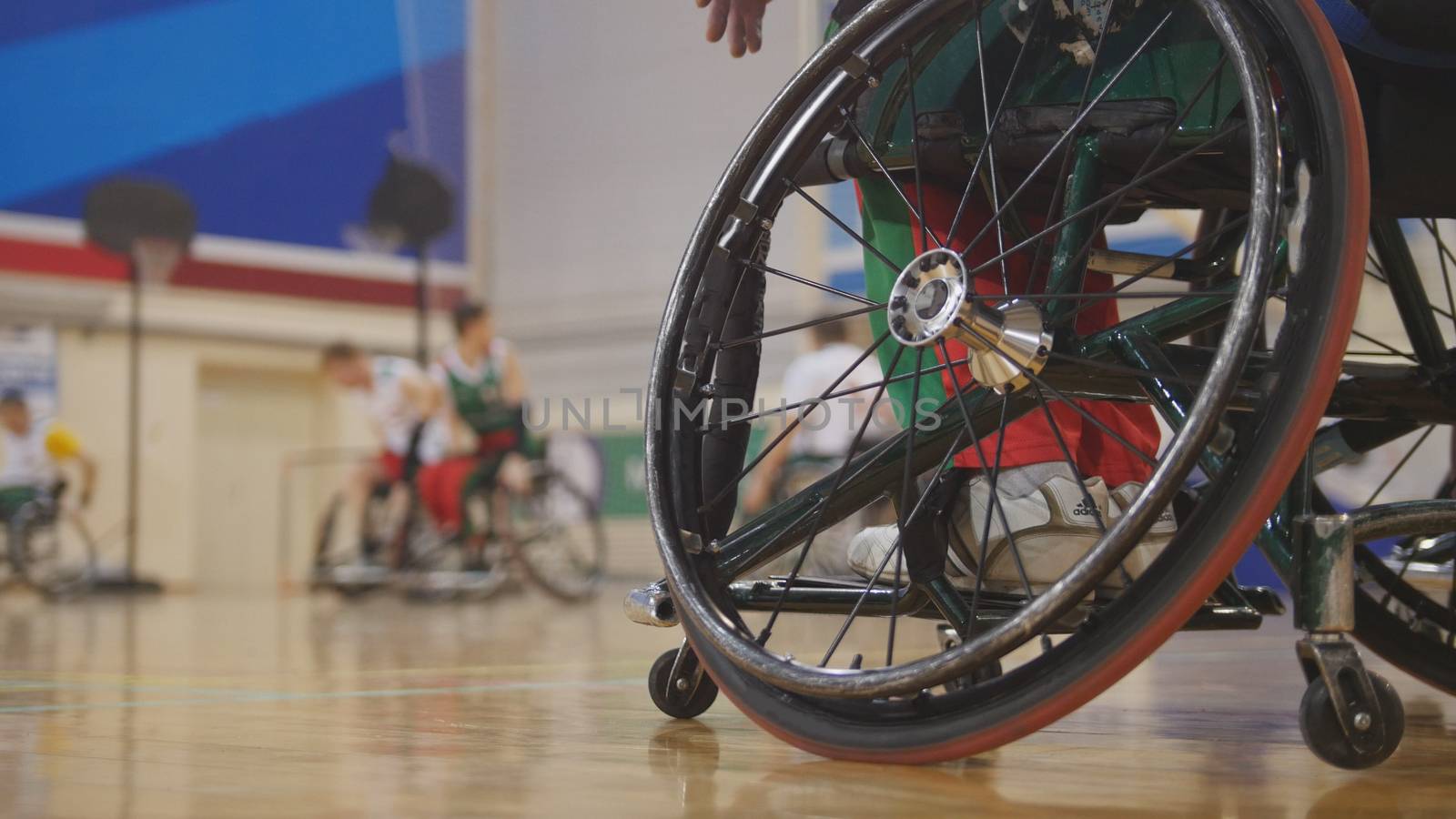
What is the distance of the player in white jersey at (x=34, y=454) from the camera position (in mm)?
7707

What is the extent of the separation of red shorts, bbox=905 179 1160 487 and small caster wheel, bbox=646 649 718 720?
35 centimetres

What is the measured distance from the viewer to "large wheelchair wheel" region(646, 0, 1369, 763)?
2.57ft

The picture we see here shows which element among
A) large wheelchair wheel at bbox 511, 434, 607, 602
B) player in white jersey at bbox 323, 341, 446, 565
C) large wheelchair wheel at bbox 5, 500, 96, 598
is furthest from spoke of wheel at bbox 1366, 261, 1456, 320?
large wheelchair wheel at bbox 5, 500, 96, 598

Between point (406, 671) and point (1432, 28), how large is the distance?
150 cm

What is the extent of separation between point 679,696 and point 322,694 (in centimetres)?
49

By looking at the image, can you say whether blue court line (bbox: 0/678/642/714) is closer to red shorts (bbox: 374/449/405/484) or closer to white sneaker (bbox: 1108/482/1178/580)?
white sneaker (bbox: 1108/482/1178/580)

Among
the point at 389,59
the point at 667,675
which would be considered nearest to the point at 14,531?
the point at 389,59

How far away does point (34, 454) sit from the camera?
7805 millimetres

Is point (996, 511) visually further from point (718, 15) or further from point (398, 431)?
point (398, 431)

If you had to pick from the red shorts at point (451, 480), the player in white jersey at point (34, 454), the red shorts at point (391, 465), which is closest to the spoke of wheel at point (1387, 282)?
the red shorts at point (451, 480)

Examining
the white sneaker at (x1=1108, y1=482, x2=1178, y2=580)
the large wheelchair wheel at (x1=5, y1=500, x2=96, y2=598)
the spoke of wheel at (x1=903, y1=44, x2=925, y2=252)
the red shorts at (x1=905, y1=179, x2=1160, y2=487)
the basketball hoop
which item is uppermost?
the basketball hoop

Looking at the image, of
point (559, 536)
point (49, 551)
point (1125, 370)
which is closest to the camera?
point (1125, 370)

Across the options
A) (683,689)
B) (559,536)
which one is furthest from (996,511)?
(559,536)

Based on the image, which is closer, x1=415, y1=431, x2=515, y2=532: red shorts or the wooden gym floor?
the wooden gym floor
